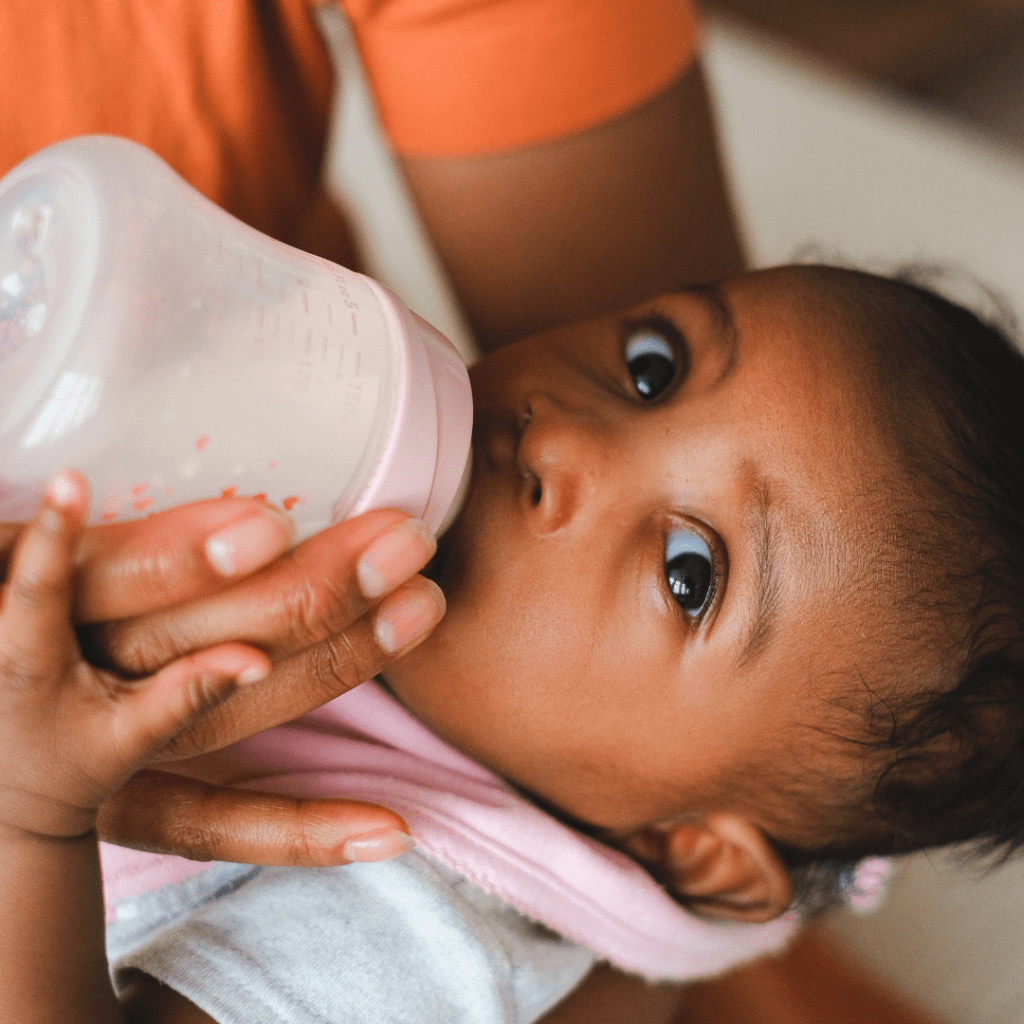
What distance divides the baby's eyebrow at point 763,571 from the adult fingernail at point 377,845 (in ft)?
0.90

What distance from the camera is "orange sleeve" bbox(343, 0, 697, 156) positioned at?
0.92 m

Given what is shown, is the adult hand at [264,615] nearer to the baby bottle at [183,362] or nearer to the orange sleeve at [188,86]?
the baby bottle at [183,362]

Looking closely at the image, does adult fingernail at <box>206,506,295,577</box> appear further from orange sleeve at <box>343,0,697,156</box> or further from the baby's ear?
orange sleeve at <box>343,0,697,156</box>

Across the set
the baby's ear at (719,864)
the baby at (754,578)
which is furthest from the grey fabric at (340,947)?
the baby's ear at (719,864)

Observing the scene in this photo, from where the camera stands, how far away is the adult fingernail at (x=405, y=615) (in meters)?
0.60

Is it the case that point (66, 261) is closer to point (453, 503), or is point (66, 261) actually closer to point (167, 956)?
point (453, 503)

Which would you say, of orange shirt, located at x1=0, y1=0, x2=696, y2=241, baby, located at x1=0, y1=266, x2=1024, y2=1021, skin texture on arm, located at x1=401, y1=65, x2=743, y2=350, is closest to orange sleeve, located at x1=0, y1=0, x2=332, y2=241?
orange shirt, located at x1=0, y1=0, x2=696, y2=241

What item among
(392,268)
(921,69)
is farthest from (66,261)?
(921,69)

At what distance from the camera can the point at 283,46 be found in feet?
3.15

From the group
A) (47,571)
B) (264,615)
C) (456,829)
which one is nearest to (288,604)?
(264,615)

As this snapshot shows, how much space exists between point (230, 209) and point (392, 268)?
0.68 m

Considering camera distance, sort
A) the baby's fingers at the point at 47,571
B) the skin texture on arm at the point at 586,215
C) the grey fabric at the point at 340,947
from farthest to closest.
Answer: the skin texture on arm at the point at 586,215 → the grey fabric at the point at 340,947 → the baby's fingers at the point at 47,571

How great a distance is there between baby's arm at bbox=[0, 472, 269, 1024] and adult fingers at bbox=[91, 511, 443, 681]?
0.5 inches

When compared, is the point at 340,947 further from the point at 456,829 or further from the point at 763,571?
the point at 763,571
